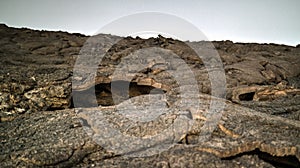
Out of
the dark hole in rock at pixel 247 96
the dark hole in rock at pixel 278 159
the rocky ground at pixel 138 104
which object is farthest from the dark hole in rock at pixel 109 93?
the dark hole in rock at pixel 278 159

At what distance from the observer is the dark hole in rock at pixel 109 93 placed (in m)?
11.1

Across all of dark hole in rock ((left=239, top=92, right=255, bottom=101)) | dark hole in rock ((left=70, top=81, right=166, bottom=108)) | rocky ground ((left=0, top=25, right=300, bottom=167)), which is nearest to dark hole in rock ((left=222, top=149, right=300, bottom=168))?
rocky ground ((left=0, top=25, right=300, bottom=167))

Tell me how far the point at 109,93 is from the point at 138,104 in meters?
4.04

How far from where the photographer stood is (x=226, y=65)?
50.6ft

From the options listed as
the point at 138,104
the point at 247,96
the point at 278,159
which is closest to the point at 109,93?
the point at 138,104

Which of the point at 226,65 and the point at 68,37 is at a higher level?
the point at 68,37

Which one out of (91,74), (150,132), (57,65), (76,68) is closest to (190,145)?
(150,132)

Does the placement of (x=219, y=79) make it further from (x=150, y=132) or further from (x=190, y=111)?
(x=150, y=132)

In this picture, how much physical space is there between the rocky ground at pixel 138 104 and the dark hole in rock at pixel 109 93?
0.16ft

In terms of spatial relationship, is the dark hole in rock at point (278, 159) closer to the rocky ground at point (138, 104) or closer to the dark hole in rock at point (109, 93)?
the rocky ground at point (138, 104)

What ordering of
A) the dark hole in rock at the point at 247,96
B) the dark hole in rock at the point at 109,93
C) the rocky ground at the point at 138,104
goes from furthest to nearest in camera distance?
the dark hole in rock at the point at 247,96 → the dark hole in rock at the point at 109,93 → the rocky ground at the point at 138,104

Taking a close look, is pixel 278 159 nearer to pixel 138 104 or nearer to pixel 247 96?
pixel 138 104

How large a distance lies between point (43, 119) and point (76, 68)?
593cm

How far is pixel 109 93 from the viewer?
12156 millimetres
